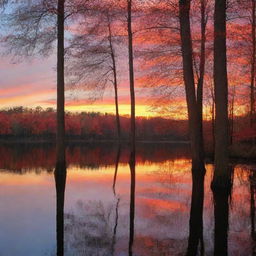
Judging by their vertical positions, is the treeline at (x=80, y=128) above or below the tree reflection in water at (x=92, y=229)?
above

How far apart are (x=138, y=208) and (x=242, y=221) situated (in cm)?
242

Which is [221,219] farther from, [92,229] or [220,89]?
[220,89]

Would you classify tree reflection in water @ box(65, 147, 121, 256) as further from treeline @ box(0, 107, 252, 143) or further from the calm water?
treeline @ box(0, 107, 252, 143)

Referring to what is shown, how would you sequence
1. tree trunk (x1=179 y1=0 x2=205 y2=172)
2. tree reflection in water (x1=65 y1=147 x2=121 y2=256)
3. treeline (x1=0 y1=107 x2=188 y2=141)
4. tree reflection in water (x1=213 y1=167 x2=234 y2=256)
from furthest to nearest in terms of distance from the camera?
treeline (x1=0 y1=107 x2=188 y2=141) → tree trunk (x1=179 y1=0 x2=205 y2=172) → tree reflection in water (x1=213 y1=167 x2=234 y2=256) → tree reflection in water (x1=65 y1=147 x2=121 y2=256)

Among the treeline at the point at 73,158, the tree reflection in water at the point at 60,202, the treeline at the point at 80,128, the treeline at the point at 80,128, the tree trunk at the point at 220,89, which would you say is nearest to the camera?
the tree reflection in water at the point at 60,202

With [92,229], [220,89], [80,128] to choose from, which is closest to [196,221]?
[92,229]

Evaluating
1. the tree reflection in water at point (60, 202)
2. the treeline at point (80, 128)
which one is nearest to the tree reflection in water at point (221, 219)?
the tree reflection in water at point (60, 202)

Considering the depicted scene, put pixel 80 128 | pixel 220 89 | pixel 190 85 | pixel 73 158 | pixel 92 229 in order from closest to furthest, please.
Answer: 1. pixel 92 229
2. pixel 220 89
3. pixel 190 85
4. pixel 73 158
5. pixel 80 128

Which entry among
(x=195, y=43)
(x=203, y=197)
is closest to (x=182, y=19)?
(x=195, y=43)

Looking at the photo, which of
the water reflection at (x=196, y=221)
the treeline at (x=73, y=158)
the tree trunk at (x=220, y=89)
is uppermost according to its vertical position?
the tree trunk at (x=220, y=89)

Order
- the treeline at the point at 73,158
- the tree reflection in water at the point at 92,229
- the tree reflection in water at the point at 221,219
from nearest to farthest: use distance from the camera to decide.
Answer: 1. the tree reflection in water at the point at 92,229
2. the tree reflection in water at the point at 221,219
3. the treeline at the point at 73,158

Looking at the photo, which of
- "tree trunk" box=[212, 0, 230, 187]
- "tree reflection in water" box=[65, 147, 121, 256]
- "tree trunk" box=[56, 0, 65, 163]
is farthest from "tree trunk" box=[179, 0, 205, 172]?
"tree reflection in water" box=[65, 147, 121, 256]

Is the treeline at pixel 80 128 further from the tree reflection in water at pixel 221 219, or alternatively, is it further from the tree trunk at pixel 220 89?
the tree reflection in water at pixel 221 219

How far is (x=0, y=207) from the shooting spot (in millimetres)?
9664
